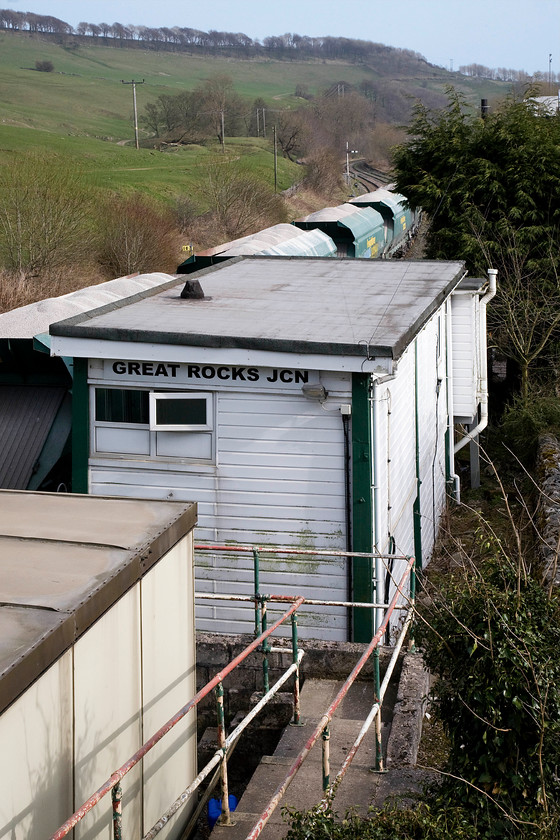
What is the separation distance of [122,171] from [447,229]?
47.7 m

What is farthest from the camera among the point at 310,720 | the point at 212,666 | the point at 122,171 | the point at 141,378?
the point at 122,171

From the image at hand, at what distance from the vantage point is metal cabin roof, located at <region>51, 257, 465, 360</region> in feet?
28.6

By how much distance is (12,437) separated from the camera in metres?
10.7

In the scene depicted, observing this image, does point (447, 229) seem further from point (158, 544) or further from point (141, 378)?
point (158, 544)

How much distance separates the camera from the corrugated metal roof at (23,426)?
10.4 metres

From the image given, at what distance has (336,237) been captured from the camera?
3300 cm

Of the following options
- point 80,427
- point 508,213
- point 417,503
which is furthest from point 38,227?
point 80,427

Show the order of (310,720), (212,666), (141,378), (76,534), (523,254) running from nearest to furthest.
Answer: (76,534) < (310,720) < (212,666) < (141,378) < (523,254)

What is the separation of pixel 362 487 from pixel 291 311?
8.21 feet

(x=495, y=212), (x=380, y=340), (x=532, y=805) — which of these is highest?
(x=495, y=212)

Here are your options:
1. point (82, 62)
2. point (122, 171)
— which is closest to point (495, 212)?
point (122, 171)

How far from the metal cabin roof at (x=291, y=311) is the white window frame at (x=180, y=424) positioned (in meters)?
0.49

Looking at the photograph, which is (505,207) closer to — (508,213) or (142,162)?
(508,213)

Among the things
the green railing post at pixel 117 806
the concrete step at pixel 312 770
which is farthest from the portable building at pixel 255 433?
the green railing post at pixel 117 806
